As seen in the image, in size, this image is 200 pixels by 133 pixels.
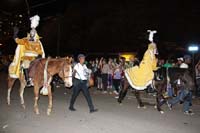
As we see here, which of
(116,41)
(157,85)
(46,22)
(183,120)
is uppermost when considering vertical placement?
(46,22)

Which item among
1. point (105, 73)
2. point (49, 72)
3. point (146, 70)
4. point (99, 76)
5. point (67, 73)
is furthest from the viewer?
point (99, 76)

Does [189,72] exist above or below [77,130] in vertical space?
above

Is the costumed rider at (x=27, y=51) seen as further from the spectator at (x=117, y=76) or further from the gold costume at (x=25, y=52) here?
the spectator at (x=117, y=76)

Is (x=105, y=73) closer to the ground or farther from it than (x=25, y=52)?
closer to the ground

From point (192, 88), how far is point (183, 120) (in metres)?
1.41

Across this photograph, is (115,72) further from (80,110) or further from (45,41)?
(45,41)

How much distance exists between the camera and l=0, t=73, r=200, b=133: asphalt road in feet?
27.8

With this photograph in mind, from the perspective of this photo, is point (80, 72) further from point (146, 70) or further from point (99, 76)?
point (99, 76)

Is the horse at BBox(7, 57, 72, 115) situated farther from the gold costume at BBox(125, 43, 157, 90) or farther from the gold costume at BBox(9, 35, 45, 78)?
the gold costume at BBox(125, 43, 157, 90)

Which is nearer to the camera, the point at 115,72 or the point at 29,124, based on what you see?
the point at 29,124

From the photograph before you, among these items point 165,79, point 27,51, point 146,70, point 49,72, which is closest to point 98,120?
point 49,72

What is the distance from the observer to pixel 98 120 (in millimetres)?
9688

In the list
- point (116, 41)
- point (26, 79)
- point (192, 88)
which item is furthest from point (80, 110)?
point (116, 41)

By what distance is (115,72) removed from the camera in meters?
17.2
